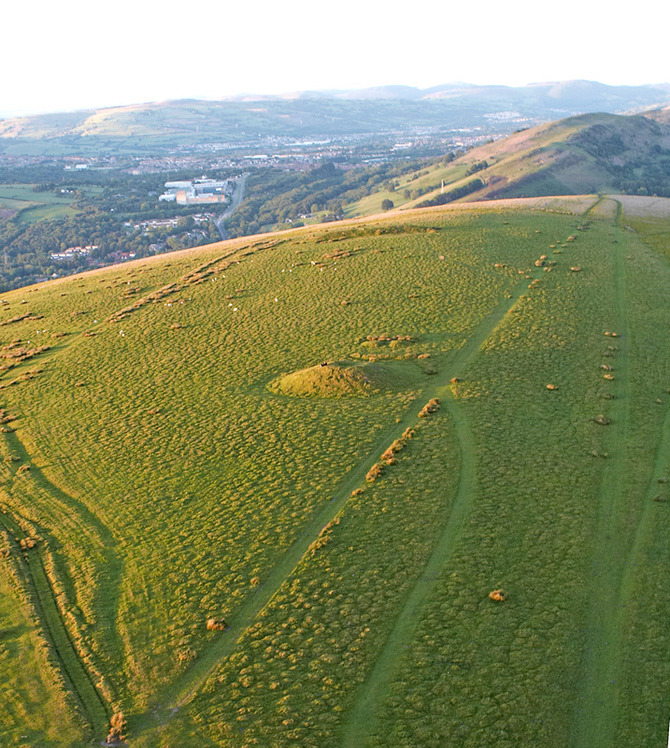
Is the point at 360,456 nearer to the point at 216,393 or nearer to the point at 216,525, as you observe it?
the point at 216,525

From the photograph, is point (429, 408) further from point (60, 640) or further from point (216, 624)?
point (60, 640)

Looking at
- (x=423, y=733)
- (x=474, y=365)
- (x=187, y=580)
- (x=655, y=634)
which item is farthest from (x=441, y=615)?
(x=474, y=365)

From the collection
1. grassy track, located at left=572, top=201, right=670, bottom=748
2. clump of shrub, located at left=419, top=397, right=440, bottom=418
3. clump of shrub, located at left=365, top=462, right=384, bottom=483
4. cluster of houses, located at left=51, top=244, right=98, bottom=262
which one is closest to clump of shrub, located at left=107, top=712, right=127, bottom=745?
grassy track, located at left=572, top=201, right=670, bottom=748

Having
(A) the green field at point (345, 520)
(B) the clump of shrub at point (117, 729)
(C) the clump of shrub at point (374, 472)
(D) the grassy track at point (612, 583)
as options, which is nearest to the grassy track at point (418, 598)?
(A) the green field at point (345, 520)

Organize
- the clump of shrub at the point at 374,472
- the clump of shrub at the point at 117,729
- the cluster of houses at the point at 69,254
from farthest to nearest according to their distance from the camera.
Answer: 1. the cluster of houses at the point at 69,254
2. the clump of shrub at the point at 374,472
3. the clump of shrub at the point at 117,729

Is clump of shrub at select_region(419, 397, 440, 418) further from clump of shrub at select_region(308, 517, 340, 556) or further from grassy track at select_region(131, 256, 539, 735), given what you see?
clump of shrub at select_region(308, 517, 340, 556)

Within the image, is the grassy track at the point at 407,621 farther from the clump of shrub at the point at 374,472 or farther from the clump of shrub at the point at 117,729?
the clump of shrub at the point at 117,729

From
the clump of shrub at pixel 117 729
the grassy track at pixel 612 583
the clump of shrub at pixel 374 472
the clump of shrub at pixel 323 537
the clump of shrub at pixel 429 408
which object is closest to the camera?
the clump of shrub at pixel 117 729
